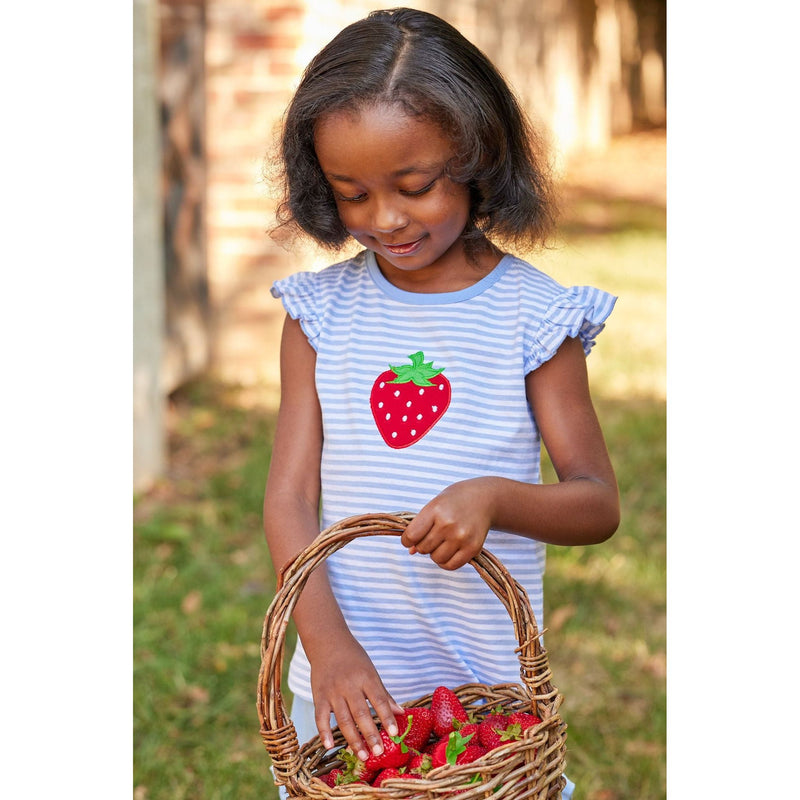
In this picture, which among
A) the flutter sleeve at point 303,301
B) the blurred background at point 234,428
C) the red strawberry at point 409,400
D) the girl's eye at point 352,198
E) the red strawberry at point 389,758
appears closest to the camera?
the red strawberry at point 389,758

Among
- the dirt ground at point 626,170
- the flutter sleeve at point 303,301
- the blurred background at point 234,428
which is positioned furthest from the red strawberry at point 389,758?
the dirt ground at point 626,170

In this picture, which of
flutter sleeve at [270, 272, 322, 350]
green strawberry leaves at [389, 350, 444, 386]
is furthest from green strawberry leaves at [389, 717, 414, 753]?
flutter sleeve at [270, 272, 322, 350]

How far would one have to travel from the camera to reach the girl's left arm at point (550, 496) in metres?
1.63

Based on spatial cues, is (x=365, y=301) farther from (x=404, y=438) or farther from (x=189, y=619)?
(x=189, y=619)

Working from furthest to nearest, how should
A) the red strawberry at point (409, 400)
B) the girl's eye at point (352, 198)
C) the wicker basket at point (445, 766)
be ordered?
the red strawberry at point (409, 400) < the girl's eye at point (352, 198) < the wicker basket at point (445, 766)

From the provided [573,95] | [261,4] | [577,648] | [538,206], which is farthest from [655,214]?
[538,206]

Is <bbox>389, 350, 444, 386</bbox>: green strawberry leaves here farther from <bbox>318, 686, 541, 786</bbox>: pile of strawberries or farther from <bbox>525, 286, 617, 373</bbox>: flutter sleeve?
<bbox>318, 686, 541, 786</bbox>: pile of strawberries

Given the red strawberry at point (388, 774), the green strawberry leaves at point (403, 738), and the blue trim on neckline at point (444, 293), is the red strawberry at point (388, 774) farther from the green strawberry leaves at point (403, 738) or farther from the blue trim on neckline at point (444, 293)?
the blue trim on neckline at point (444, 293)

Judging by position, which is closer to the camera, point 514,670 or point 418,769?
point 418,769

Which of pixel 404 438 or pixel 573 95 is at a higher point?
pixel 573 95

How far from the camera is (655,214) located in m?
11.4

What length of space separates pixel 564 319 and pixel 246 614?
2195mm

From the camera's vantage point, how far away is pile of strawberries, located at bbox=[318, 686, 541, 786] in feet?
5.39
